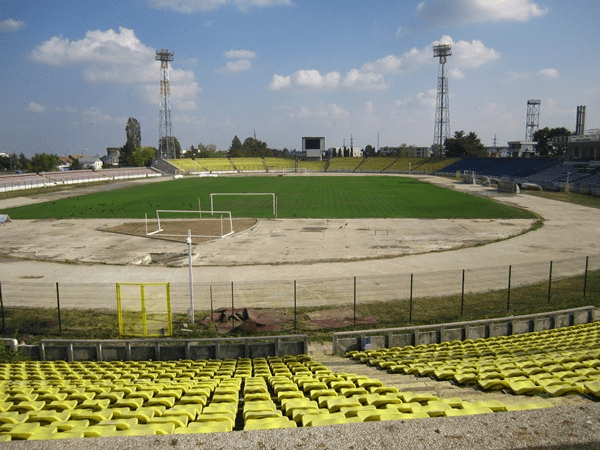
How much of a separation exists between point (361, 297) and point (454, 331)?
5.73 m

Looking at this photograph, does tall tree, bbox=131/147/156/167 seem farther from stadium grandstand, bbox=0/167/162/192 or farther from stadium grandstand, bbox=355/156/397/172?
stadium grandstand, bbox=355/156/397/172

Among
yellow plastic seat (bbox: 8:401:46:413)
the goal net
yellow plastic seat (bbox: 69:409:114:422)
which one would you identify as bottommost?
the goal net

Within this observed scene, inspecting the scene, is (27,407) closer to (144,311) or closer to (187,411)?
(187,411)

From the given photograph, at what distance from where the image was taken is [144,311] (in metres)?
16.4

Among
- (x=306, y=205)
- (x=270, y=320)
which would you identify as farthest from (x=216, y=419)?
(x=306, y=205)

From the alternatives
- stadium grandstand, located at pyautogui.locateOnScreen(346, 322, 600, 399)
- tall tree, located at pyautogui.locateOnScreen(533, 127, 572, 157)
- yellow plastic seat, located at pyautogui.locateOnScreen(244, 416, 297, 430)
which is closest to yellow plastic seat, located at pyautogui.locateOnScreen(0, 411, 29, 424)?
yellow plastic seat, located at pyautogui.locateOnScreen(244, 416, 297, 430)

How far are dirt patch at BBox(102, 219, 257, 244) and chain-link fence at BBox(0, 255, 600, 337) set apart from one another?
13658 mm

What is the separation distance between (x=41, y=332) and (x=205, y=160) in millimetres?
128646

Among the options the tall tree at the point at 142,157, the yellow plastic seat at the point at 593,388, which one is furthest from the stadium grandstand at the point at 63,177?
the yellow plastic seat at the point at 593,388

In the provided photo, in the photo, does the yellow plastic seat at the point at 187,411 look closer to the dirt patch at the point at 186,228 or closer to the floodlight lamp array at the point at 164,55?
the dirt patch at the point at 186,228

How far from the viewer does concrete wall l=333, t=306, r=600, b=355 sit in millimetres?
14703

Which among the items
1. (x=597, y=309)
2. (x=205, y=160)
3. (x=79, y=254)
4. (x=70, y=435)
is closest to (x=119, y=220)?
(x=79, y=254)

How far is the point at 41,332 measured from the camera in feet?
55.6

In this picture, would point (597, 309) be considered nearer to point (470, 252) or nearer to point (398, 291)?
point (398, 291)
